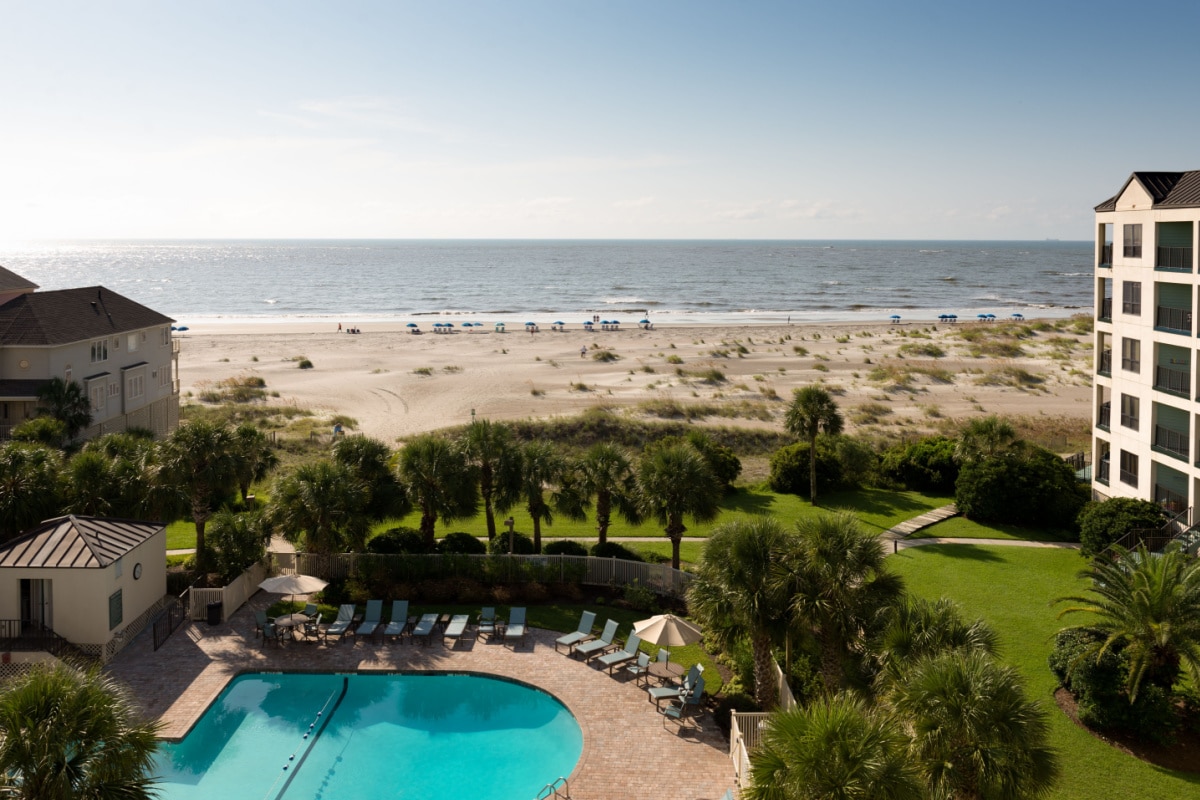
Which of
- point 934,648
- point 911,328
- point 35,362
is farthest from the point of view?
point 911,328

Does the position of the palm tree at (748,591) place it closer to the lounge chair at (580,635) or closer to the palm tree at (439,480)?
the lounge chair at (580,635)

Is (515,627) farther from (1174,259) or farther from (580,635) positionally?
(1174,259)

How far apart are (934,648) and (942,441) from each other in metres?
24.1

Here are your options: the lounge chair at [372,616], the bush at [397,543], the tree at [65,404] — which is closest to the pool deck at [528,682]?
the lounge chair at [372,616]

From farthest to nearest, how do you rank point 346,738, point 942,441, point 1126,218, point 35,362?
1. point 942,441
2. point 35,362
3. point 1126,218
4. point 346,738

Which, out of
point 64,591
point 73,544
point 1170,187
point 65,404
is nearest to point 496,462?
point 73,544

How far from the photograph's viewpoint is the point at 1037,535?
98.7 ft

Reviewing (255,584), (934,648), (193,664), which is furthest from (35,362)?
(934,648)

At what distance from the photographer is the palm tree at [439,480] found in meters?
25.9

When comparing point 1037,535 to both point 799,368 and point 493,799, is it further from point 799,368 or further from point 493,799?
point 799,368

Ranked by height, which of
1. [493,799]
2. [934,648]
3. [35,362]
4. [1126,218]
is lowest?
[493,799]

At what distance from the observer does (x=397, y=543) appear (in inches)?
1047

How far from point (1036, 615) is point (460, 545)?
51.9ft

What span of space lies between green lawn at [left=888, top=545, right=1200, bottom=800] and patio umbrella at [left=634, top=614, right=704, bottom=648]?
23.3 ft
